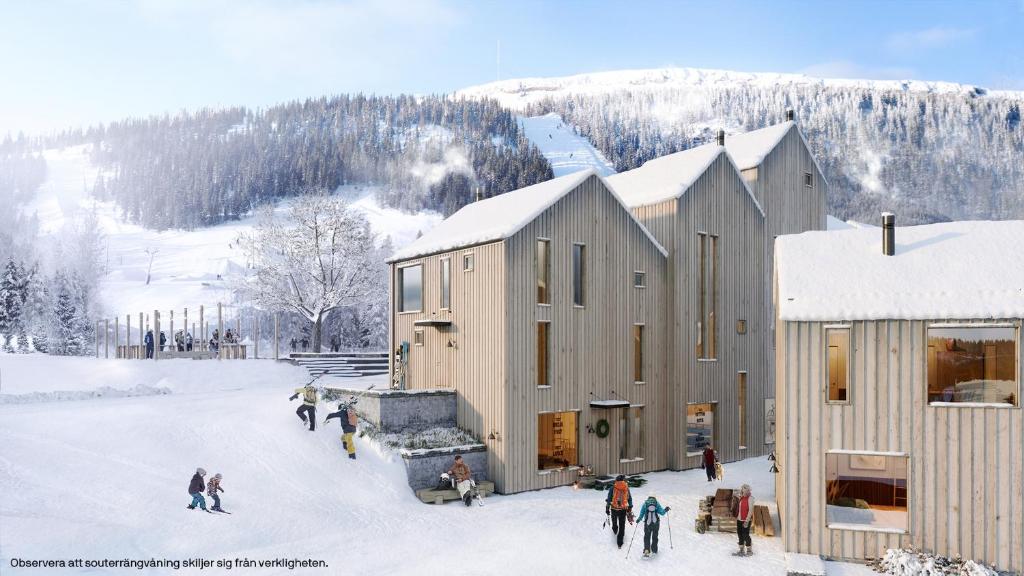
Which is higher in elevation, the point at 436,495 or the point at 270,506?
the point at 270,506

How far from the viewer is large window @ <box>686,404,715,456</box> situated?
26656 mm

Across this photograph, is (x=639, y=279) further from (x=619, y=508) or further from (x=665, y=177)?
(x=619, y=508)

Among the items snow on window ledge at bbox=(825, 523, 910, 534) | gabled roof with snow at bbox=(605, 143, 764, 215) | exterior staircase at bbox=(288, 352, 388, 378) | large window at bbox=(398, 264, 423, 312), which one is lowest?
snow on window ledge at bbox=(825, 523, 910, 534)

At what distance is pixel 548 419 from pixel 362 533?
790cm

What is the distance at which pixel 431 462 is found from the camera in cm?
2094

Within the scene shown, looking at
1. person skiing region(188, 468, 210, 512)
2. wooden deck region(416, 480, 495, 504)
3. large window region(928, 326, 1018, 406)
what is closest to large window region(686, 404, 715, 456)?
wooden deck region(416, 480, 495, 504)

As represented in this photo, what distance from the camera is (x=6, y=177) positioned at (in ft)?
548

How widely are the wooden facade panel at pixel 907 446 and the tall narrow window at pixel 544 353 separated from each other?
323 inches

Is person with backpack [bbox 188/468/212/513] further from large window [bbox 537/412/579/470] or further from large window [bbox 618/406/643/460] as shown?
large window [bbox 618/406/643/460]

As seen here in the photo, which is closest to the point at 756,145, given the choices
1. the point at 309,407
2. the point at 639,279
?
the point at 639,279

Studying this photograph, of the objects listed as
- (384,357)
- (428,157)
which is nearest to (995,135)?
(428,157)

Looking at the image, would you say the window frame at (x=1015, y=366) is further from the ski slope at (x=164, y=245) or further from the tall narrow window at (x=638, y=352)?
the ski slope at (x=164, y=245)

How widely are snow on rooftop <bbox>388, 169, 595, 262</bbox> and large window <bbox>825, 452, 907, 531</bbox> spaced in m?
10.7

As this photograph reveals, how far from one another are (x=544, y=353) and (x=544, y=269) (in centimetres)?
259
